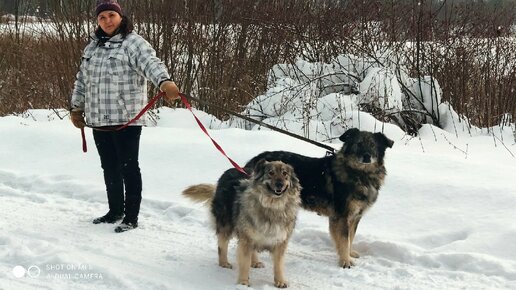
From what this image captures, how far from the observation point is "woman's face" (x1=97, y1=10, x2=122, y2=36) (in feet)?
14.7

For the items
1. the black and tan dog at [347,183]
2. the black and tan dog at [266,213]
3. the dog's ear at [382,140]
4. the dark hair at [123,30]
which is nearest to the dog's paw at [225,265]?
the black and tan dog at [266,213]

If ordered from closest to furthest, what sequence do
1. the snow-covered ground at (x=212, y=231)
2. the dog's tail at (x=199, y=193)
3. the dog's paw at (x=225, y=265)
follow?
the snow-covered ground at (x=212, y=231) → the dog's paw at (x=225, y=265) → the dog's tail at (x=199, y=193)

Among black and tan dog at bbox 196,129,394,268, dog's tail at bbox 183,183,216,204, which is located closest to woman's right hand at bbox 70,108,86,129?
dog's tail at bbox 183,183,216,204

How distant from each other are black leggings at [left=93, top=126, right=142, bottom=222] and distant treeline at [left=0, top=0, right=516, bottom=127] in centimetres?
492

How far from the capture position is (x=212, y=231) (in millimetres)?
4273

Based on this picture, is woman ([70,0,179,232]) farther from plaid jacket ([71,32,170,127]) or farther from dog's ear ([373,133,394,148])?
dog's ear ([373,133,394,148])

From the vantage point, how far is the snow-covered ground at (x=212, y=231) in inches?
147

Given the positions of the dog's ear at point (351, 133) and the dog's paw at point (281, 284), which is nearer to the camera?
the dog's paw at point (281, 284)

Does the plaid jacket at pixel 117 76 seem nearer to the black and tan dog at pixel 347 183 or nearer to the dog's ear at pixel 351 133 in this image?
the black and tan dog at pixel 347 183

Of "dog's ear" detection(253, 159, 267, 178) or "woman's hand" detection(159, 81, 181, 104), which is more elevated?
"woman's hand" detection(159, 81, 181, 104)

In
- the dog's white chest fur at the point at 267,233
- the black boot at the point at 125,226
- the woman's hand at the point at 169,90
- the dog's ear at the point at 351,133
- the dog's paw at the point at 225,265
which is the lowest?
the dog's paw at the point at 225,265

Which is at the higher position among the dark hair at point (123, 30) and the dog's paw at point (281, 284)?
the dark hair at point (123, 30)

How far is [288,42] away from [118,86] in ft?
18.4

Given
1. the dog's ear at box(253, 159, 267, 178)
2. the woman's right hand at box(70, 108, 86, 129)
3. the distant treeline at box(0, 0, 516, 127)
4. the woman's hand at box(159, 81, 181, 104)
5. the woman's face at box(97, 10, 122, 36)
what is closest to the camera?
the dog's ear at box(253, 159, 267, 178)
